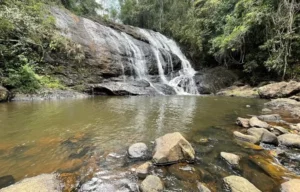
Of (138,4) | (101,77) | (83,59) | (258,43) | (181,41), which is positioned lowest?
(101,77)

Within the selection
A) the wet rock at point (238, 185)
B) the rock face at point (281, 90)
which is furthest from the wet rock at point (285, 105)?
the wet rock at point (238, 185)

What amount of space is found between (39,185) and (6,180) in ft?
1.98

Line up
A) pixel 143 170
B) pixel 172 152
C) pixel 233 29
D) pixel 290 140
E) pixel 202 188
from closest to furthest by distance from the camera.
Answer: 1. pixel 202 188
2. pixel 143 170
3. pixel 172 152
4. pixel 290 140
5. pixel 233 29

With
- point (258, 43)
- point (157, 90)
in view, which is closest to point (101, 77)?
point (157, 90)

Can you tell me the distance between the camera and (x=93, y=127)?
176 inches

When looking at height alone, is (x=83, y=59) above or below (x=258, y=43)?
below

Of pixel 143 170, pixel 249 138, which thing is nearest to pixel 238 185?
pixel 143 170

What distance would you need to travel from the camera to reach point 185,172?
2535 mm

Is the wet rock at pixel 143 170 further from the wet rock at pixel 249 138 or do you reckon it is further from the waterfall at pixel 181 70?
the waterfall at pixel 181 70

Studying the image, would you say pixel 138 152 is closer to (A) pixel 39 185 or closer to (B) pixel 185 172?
(B) pixel 185 172

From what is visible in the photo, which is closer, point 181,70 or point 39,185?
point 39,185

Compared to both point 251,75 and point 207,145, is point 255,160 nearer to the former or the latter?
point 207,145

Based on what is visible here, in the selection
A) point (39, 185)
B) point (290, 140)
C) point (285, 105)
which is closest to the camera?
point (39, 185)

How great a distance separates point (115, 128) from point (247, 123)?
3.24m
